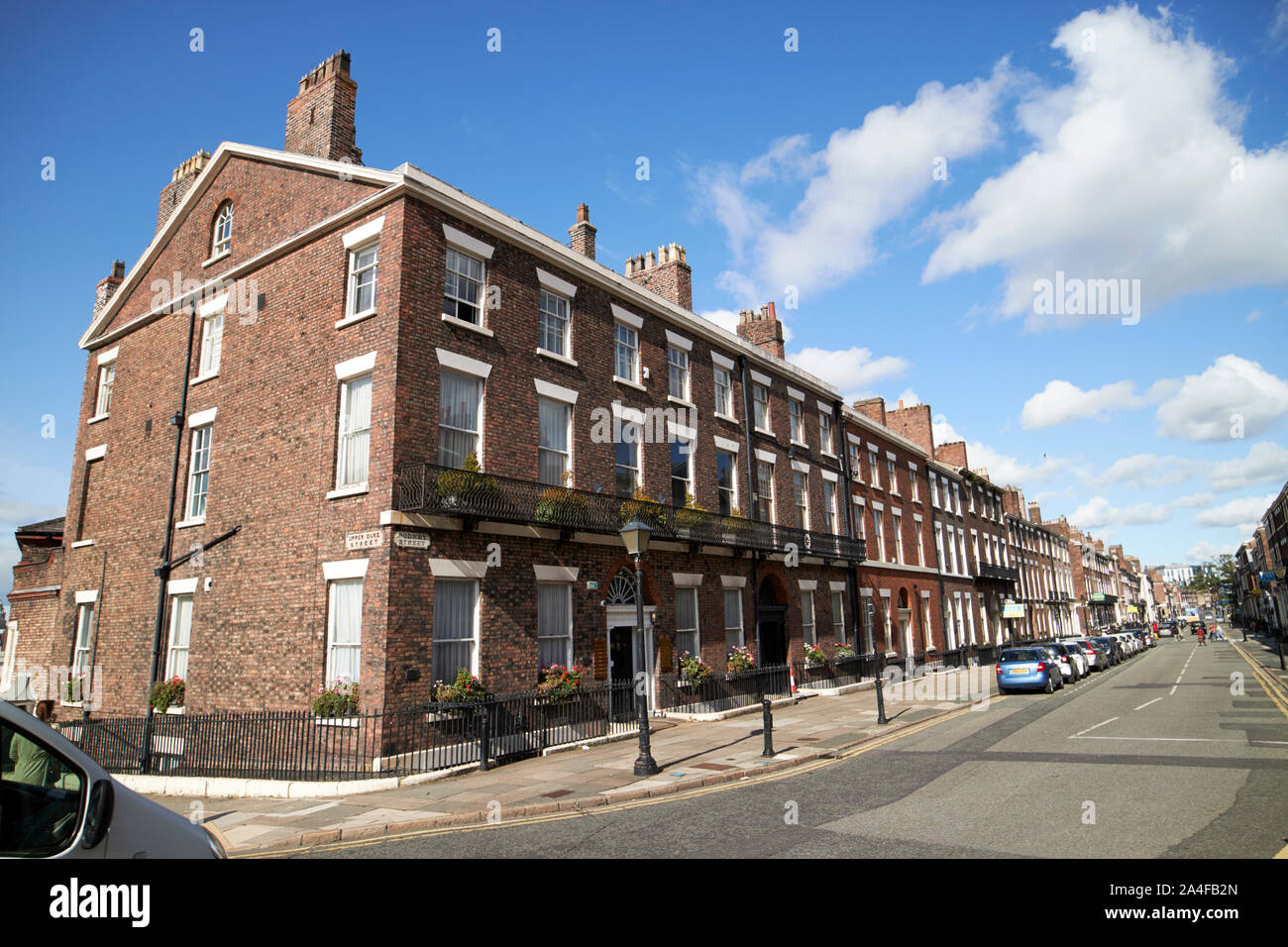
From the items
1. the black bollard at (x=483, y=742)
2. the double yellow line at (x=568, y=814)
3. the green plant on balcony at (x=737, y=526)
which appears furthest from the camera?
the green plant on balcony at (x=737, y=526)

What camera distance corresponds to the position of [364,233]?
1560 cm

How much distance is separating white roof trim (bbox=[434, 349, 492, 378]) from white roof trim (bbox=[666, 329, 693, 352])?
7.68m

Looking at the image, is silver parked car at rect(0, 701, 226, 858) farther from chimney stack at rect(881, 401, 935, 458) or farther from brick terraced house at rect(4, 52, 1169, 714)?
chimney stack at rect(881, 401, 935, 458)

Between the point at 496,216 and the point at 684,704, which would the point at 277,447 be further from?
the point at 684,704

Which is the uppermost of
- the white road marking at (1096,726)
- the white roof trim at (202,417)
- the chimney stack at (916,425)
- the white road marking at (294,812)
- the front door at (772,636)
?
the chimney stack at (916,425)

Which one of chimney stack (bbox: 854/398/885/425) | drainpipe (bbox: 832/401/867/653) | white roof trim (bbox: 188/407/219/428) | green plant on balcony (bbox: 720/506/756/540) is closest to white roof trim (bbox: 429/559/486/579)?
white roof trim (bbox: 188/407/219/428)

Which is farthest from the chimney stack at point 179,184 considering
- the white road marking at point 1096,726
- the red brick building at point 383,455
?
the white road marking at point 1096,726

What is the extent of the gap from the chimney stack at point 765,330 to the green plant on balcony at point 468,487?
52.6 ft

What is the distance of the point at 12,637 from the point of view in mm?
23984

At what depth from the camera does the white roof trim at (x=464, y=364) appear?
15141 mm

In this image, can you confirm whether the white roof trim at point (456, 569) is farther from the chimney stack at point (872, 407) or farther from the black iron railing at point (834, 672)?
the chimney stack at point (872, 407)
